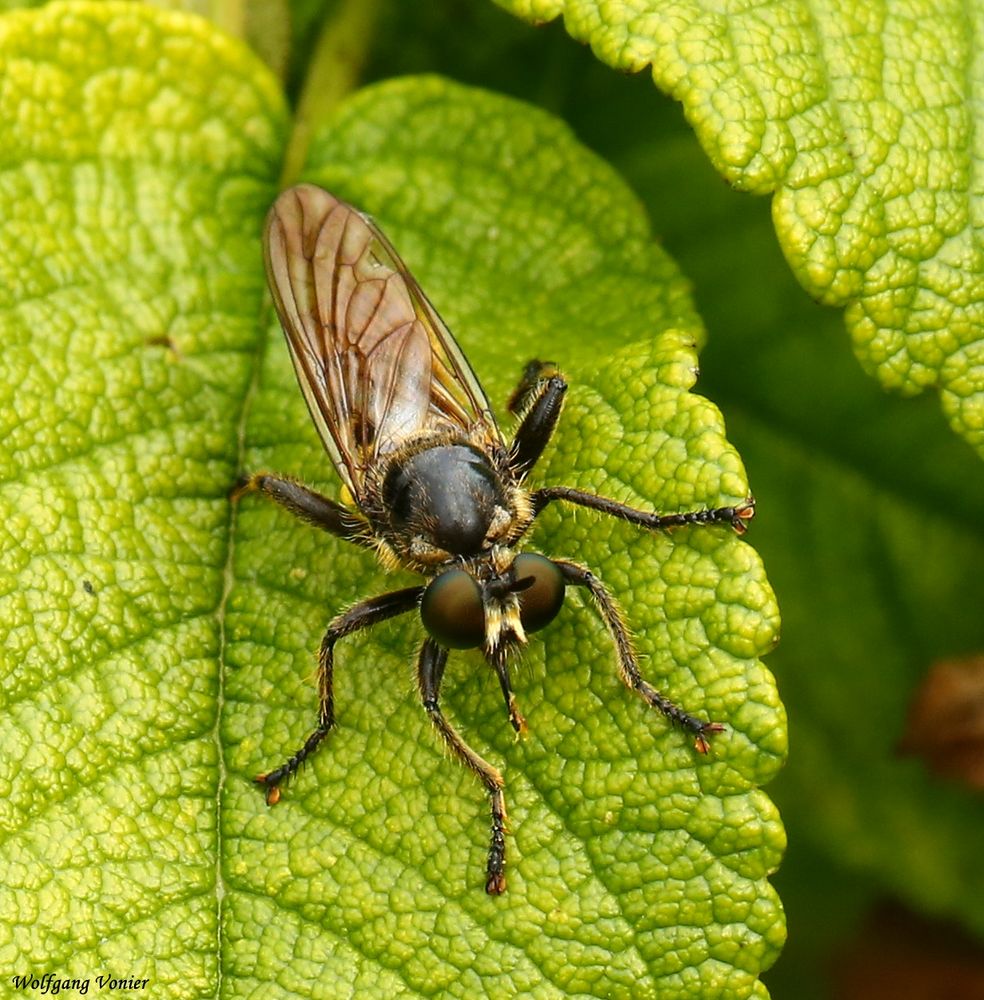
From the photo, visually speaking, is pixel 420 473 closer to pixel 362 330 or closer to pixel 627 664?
pixel 362 330

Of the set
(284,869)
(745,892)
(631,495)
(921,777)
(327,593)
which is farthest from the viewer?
(921,777)

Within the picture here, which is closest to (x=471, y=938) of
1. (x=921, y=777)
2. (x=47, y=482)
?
(x=47, y=482)

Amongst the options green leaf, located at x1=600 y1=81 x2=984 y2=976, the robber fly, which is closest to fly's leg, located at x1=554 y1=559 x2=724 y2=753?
the robber fly

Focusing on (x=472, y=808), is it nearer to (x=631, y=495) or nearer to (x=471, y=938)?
(x=471, y=938)

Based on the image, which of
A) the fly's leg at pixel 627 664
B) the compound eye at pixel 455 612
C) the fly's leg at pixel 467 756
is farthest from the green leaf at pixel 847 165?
the fly's leg at pixel 467 756

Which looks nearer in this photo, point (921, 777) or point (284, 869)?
point (284, 869)

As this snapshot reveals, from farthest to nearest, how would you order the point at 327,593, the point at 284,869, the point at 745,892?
the point at 327,593
the point at 284,869
the point at 745,892

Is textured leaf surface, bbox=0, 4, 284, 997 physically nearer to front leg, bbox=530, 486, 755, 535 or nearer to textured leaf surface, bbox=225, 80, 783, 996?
textured leaf surface, bbox=225, 80, 783, 996

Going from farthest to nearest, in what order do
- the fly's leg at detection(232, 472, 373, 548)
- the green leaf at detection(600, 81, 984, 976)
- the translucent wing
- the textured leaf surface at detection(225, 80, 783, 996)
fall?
the green leaf at detection(600, 81, 984, 976) → the translucent wing → the fly's leg at detection(232, 472, 373, 548) → the textured leaf surface at detection(225, 80, 783, 996)
